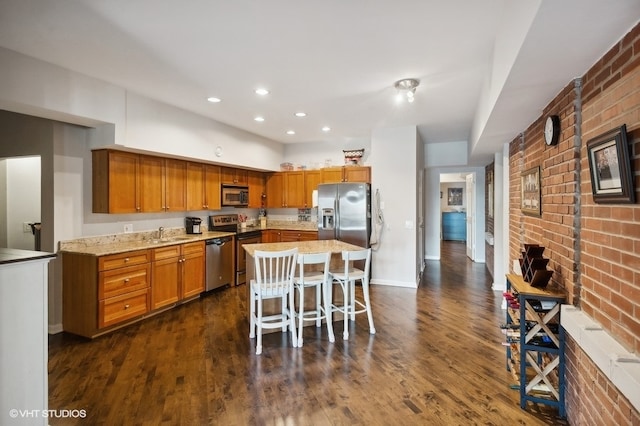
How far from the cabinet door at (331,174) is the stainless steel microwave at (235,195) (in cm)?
151

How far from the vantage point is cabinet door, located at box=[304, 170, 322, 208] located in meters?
6.46

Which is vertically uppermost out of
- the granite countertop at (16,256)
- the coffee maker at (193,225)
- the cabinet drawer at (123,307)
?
the coffee maker at (193,225)

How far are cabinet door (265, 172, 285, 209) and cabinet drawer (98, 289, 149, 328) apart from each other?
330cm

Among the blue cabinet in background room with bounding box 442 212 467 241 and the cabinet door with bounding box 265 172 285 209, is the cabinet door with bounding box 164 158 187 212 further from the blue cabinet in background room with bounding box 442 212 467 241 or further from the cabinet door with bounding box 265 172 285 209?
the blue cabinet in background room with bounding box 442 212 467 241

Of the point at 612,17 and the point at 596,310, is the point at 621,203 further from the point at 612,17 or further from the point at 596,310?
the point at 612,17

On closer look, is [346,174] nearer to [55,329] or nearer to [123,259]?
[123,259]

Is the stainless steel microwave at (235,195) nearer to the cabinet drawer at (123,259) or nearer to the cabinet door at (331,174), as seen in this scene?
the cabinet door at (331,174)

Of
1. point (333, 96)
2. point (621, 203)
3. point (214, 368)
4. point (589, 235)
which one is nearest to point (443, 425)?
point (589, 235)

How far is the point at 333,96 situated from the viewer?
12.7 ft

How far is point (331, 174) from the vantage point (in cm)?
631

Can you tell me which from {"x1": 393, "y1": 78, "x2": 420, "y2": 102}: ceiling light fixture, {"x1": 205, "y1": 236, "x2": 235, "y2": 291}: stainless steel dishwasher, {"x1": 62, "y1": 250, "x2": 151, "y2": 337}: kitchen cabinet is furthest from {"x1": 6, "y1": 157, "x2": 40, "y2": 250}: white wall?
{"x1": 393, "y1": 78, "x2": 420, "y2": 102}: ceiling light fixture

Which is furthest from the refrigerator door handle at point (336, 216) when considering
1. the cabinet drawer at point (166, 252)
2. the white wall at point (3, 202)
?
the white wall at point (3, 202)

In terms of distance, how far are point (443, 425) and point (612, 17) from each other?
2.32 meters

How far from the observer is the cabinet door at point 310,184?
254 inches
